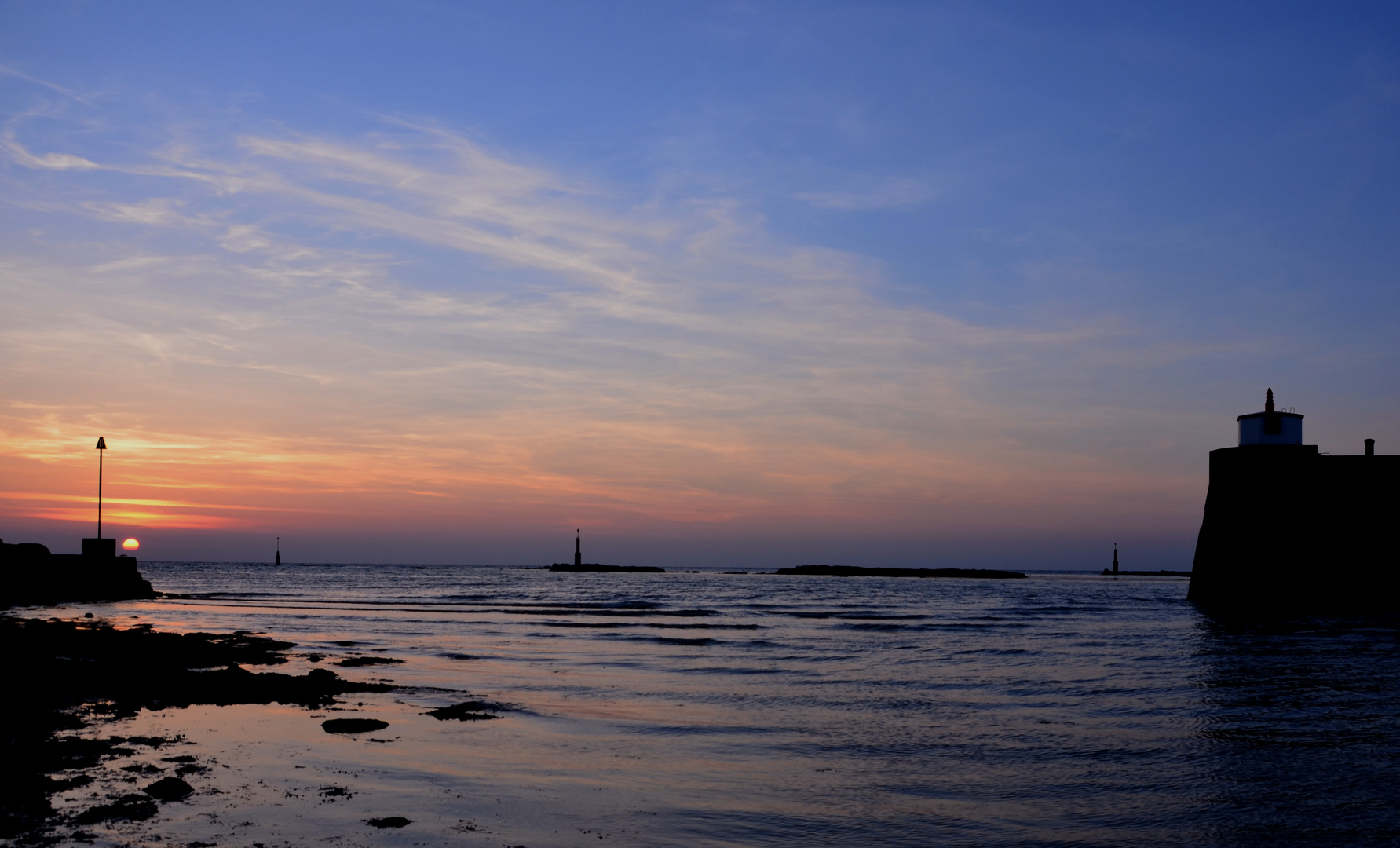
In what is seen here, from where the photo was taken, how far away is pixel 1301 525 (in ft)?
143

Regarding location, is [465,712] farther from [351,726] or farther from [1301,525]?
[1301,525]

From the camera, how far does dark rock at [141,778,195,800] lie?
8.70 meters

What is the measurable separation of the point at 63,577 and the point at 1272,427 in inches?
2283

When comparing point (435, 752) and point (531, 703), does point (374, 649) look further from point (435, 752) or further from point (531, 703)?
point (435, 752)

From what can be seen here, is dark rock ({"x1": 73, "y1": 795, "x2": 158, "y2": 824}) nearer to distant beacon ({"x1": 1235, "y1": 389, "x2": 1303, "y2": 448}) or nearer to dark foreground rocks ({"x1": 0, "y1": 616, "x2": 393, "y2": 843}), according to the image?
dark foreground rocks ({"x1": 0, "y1": 616, "x2": 393, "y2": 843})

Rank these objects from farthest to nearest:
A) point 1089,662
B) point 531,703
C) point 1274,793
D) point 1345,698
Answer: point 1089,662
point 1345,698
point 531,703
point 1274,793

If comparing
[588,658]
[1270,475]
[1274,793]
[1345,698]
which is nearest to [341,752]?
[1274,793]

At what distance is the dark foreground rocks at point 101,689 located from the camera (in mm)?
8570

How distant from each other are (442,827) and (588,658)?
15108 mm

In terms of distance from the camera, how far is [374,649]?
24859 mm

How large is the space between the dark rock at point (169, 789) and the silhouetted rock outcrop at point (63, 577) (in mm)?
36512

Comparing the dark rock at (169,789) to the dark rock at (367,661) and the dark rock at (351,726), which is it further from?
the dark rock at (367,661)

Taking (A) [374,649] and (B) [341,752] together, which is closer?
(B) [341,752]

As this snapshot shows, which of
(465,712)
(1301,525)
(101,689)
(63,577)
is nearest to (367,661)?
(101,689)
